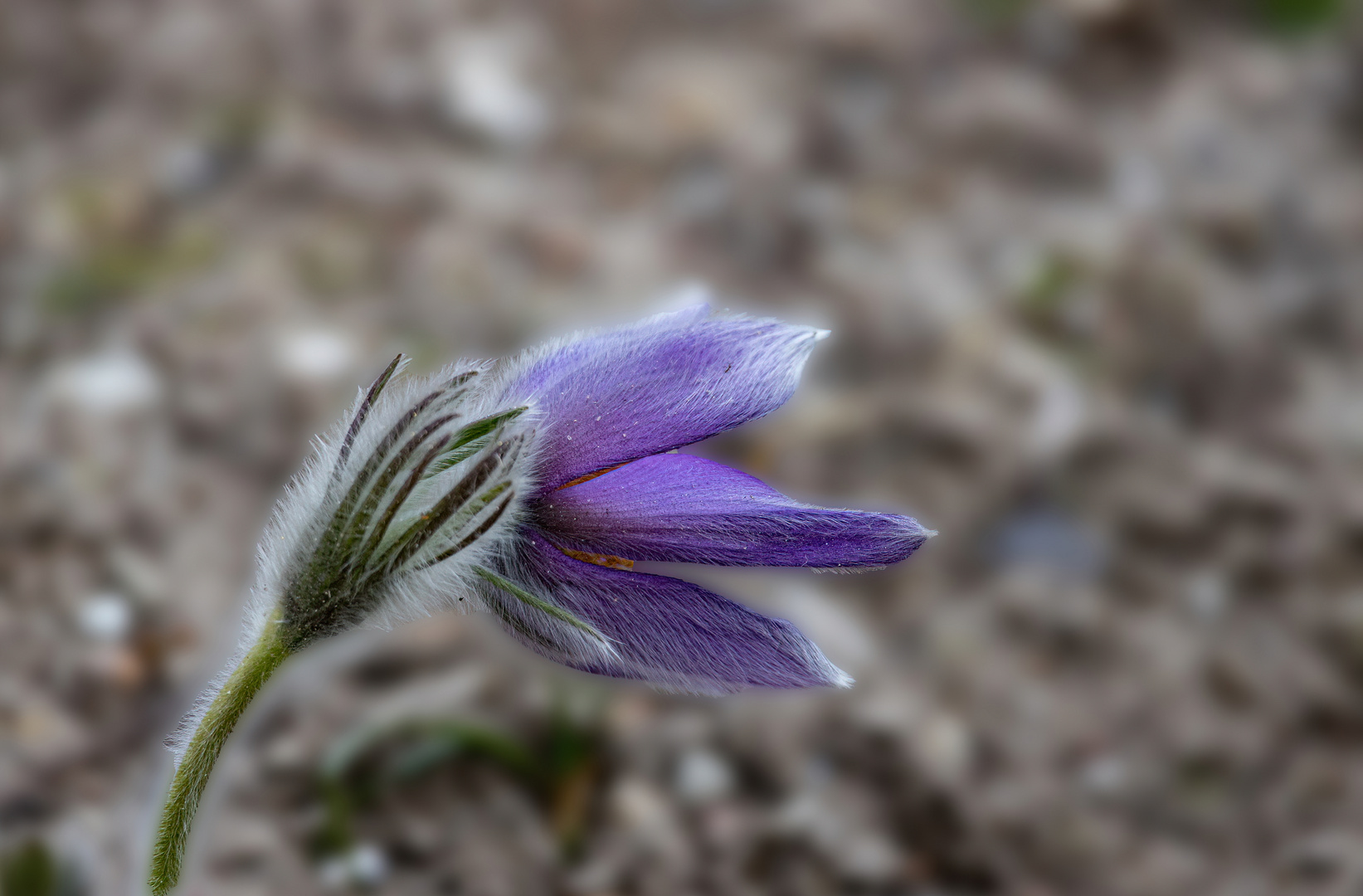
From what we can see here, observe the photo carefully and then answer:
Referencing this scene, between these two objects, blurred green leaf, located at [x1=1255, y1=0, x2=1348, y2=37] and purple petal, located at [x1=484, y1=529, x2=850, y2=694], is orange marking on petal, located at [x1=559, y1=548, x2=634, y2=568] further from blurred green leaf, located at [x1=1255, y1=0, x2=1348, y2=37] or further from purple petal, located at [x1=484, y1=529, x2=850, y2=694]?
blurred green leaf, located at [x1=1255, y1=0, x2=1348, y2=37]

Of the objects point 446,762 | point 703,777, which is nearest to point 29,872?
point 446,762

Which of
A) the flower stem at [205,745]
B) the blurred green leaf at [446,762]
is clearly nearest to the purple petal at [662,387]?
the flower stem at [205,745]

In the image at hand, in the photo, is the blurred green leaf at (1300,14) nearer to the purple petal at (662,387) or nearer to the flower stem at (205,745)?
the purple petal at (662,387)

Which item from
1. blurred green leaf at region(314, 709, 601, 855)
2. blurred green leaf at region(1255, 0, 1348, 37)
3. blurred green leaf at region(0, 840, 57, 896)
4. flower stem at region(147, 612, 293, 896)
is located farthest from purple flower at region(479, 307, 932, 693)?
blurred green leaf at region(1255, 0, 1348, 37)

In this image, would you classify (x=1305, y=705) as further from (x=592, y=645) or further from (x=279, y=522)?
(x=279, y=522)

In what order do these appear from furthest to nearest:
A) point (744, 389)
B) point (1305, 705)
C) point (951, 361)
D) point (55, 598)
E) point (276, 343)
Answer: point (951, 361) < point (276, 343) < point (1305, 705) < point (55, 598) < point (744, 389)

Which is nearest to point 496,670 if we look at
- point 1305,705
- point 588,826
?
point 588,826
